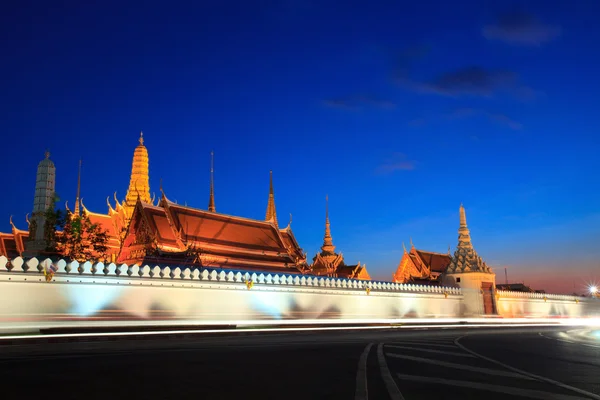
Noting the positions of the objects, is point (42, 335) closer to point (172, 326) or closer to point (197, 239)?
point (172, 326)

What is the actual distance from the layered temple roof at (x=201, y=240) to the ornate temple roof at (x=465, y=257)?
11.2 metres

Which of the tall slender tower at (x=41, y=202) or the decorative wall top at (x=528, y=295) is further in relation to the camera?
the decorative wall top at (x=528, y=295)

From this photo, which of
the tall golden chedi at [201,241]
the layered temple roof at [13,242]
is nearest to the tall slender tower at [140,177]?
the layered temple roof at [13,242]

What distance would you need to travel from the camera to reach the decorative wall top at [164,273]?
1770 cm

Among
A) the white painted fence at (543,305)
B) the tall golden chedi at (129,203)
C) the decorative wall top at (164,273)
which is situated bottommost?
the white painted fence at (543,305)

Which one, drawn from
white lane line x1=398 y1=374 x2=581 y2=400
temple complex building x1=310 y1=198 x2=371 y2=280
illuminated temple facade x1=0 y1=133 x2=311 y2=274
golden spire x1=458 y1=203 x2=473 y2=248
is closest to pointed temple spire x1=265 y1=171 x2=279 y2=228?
temple complex building x1=310 y1=198 x2=371 y2=280

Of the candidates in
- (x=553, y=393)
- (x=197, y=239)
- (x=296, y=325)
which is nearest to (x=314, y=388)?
(x=553, y=393)

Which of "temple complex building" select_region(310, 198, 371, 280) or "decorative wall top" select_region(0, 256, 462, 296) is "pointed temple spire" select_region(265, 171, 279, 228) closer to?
"temple complex building" select_region(310, 198, 371, 280)

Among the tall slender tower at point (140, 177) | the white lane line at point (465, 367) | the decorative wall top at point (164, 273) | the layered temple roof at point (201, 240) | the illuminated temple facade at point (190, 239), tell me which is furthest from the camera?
the tall slender tower at point (140, 177)

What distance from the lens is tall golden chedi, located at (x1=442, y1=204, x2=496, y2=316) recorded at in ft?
117

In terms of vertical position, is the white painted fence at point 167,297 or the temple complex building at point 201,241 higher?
the temple complex building at point 201,241

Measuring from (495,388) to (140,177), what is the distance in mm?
45619

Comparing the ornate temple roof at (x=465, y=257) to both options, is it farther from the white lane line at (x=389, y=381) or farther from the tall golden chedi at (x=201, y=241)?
the white lane line at (x=389, y=381)

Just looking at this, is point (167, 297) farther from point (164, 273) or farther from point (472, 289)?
point (472, 289)
